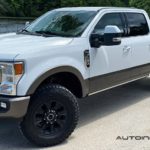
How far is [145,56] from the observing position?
282 inches

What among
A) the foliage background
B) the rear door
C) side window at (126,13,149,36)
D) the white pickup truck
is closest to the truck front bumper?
the white pickup truck

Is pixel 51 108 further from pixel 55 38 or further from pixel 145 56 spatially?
pixel 145 56

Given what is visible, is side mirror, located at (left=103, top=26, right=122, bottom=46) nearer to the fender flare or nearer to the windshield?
the windshield

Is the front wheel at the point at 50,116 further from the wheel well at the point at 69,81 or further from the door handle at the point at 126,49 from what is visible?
the door handle at the point at 126,49

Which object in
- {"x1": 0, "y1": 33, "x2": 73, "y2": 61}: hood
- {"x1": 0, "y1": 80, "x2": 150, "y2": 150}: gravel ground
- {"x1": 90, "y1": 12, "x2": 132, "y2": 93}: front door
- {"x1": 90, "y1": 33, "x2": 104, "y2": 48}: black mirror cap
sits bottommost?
{"x1": 0, "y1": 80, "x2": 150, "y2": 150}: gravel ground

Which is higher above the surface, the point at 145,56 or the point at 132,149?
the point at 145,56

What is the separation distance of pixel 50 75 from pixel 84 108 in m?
2.03

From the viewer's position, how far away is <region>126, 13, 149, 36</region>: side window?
6.79 metres

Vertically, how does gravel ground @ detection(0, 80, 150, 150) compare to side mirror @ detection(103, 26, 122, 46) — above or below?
below

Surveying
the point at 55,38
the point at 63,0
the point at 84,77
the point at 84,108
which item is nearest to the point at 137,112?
the point at 84,108

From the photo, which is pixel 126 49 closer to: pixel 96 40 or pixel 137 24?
pixel 137 24

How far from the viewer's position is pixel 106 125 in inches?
234

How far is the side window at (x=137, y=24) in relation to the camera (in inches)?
267

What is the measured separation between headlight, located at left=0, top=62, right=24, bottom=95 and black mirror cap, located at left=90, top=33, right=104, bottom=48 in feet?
4.50
